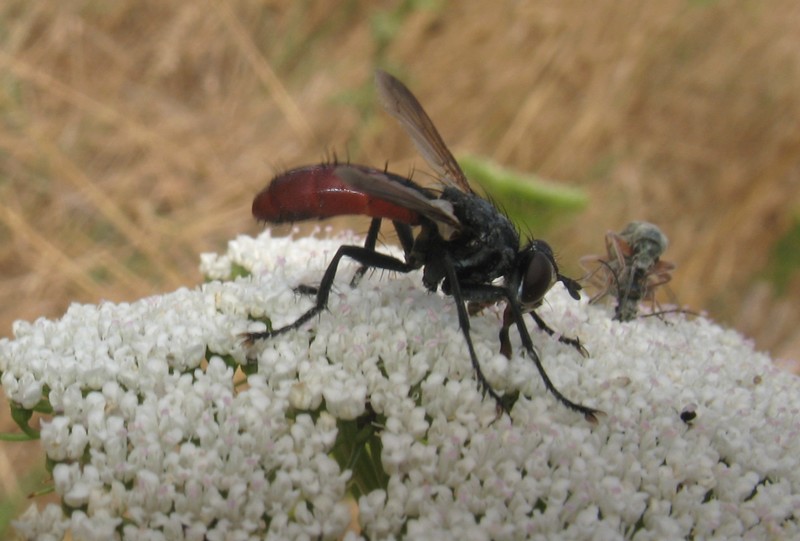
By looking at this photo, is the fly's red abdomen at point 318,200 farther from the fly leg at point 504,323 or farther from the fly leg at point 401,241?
the fly leg at point 504,323

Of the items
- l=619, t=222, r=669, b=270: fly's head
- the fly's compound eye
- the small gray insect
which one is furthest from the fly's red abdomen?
l=619, t=222, r=669, b=270: fly's head

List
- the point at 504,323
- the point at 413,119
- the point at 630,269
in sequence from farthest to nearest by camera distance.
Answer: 1. the point at 630,269
2. the point at 413,119
3. the point at 504,323

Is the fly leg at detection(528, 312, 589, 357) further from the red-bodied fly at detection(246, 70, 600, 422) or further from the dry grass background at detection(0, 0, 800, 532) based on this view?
the dry grass background at detection(0, 0, 800, 532)

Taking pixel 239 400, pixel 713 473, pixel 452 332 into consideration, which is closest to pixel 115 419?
pixel 239 400

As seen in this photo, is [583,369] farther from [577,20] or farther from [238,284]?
[577,20]

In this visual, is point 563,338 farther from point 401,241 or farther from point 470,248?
point 401,241

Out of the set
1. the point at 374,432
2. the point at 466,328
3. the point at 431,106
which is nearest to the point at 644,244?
the point at 466,328

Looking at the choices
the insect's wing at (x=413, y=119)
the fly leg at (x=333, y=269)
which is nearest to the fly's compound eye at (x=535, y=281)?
the fly leg at (x=333, y=269)
